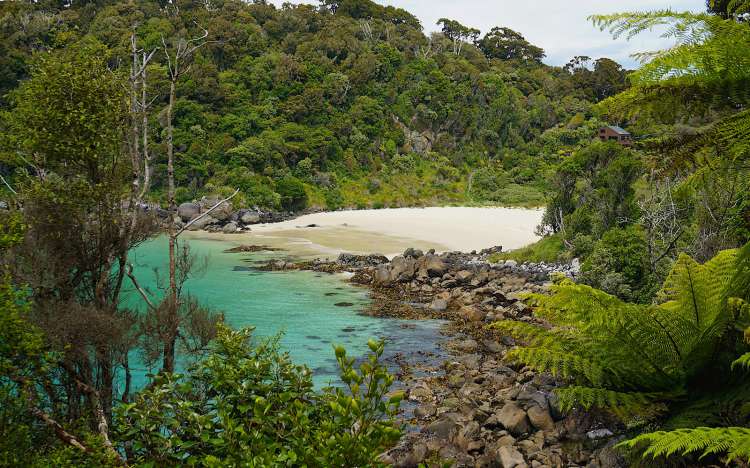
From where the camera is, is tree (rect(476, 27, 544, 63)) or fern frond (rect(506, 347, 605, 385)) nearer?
fern frond (rect(506, 347, 605, 385))

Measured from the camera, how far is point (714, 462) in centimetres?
464

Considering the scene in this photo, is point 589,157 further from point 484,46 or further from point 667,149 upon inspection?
point 484,46

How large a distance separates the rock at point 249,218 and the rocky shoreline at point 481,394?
22682 millimetres

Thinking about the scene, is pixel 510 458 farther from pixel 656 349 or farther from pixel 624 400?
pixel 656 349

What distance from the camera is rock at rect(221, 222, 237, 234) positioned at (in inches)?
1501

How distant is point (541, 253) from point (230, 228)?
24.3 metres

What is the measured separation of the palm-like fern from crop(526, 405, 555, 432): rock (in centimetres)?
150

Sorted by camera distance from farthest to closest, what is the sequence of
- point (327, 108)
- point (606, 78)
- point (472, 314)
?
point (606, 78), point (327, 108), point (472, 314)

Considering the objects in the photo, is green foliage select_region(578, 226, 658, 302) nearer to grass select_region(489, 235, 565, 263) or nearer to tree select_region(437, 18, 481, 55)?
grass select_region(489, 235, 565, 263)

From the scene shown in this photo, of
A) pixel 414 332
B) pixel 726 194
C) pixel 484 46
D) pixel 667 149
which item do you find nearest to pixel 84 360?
pixel 667 149

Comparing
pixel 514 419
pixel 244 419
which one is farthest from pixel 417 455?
pixel 244 419

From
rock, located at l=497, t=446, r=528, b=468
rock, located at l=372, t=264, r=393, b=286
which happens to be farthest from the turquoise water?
rock, located at l=497, t=446, r=528, b=468

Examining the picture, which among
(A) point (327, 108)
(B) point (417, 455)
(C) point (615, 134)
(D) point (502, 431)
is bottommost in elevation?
(B) point (417, 455)

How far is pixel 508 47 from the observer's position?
313 ft
